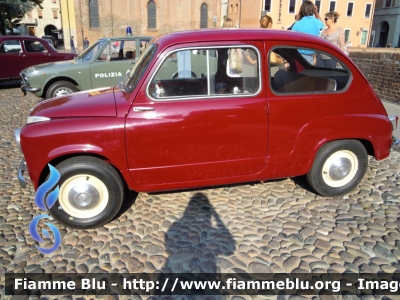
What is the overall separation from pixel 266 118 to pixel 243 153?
45cm

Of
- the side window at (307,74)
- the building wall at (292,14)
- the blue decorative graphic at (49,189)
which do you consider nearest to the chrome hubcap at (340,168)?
the side window at (307,74)

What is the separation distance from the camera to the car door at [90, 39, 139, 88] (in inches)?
341

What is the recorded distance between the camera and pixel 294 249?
315cm

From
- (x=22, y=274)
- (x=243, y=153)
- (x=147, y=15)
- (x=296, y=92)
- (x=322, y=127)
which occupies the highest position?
(x=147, y=15)

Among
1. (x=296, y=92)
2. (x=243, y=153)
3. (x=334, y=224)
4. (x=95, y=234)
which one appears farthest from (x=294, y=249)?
(x=95, y=234)

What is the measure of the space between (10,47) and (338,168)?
38.3 feet

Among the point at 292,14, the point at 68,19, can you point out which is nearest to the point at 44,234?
the point at 68,19

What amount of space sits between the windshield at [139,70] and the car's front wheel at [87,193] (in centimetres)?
88

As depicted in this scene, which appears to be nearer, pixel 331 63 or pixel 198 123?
pixel 198 123

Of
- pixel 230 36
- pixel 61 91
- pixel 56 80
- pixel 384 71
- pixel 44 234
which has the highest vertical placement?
pixel 230 36

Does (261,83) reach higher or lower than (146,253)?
higher

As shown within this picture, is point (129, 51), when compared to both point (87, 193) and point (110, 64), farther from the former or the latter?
point (87, 193)

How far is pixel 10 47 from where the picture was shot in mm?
11398

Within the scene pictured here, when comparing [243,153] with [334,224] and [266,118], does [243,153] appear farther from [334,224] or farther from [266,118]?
[334,224]
